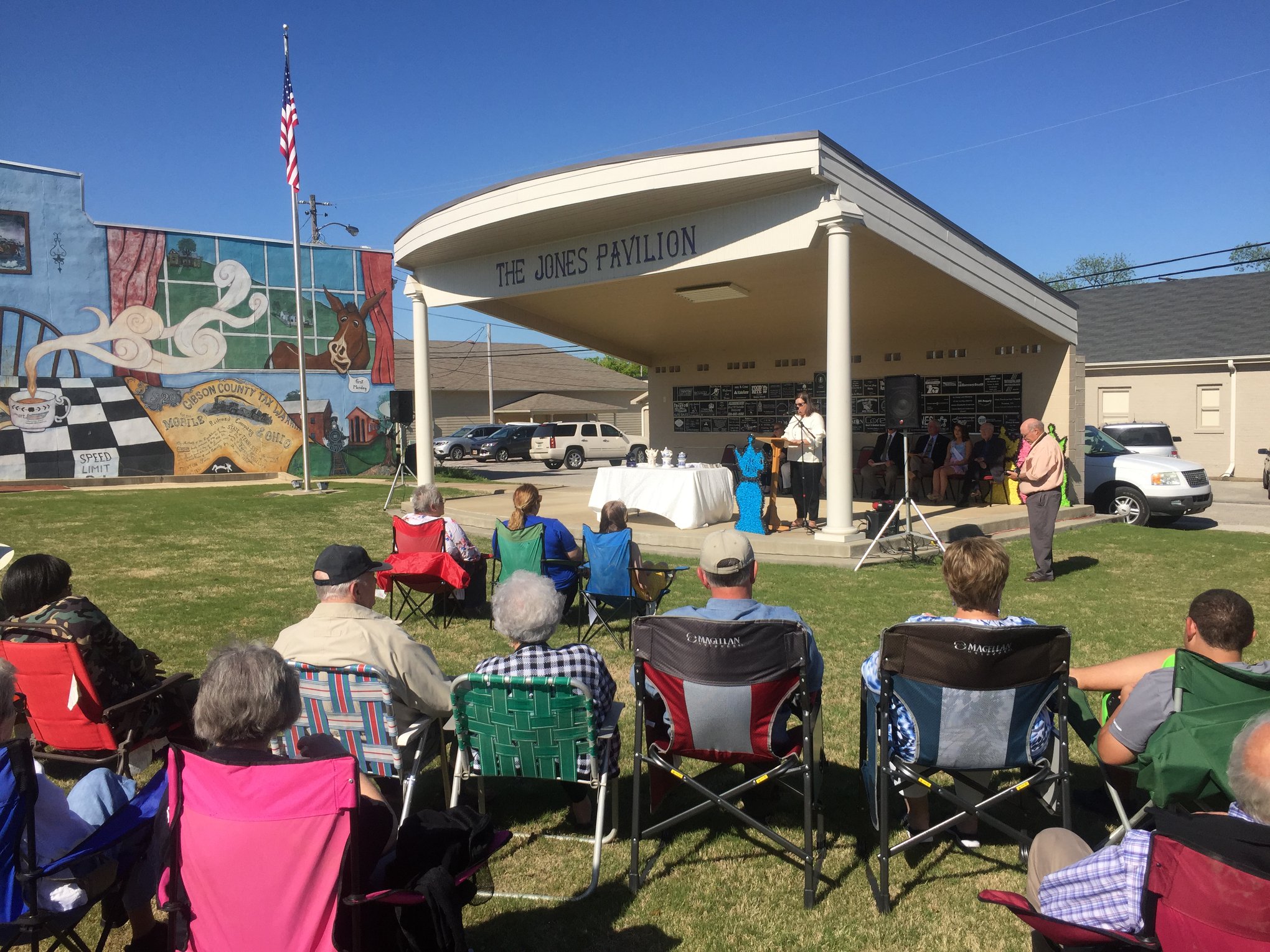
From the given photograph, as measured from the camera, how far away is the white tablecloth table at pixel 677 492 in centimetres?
1078

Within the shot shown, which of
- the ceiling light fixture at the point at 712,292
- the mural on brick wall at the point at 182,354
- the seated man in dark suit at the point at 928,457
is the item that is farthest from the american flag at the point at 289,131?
the seated man in dark suit at the point at 928,457

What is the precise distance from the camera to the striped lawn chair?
298 centimetres

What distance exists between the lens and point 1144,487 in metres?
13.0

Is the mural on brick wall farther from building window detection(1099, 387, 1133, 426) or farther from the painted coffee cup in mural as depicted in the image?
building window detection(1099, 387, 1133, 426)

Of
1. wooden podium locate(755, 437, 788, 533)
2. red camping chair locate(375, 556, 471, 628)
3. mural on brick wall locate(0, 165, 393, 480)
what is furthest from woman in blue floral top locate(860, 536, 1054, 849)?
mural on brick wall locate(0, 165, 393, 480)

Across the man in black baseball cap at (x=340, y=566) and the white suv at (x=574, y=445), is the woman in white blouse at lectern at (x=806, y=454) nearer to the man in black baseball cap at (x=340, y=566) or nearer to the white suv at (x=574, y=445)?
the man in black baseball cap at (x=340, y=566)

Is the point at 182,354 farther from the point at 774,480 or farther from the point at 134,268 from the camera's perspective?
the point at 774,480


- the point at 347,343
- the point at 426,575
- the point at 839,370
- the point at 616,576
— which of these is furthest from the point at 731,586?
the point at 347,343

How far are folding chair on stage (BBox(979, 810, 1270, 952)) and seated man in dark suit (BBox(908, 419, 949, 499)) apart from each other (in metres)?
13.1

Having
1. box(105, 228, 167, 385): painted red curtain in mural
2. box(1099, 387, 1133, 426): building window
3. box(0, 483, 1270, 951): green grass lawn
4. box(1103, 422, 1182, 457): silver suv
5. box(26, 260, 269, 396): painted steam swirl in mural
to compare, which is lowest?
box(0, 483, 1270, 951): green grass lawn

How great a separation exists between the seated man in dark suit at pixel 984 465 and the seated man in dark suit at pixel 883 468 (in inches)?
57.5

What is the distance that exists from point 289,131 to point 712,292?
31.9 feet

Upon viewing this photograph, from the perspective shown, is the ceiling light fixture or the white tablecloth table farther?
the ceiling light fixture

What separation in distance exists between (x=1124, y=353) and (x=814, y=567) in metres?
20.8
